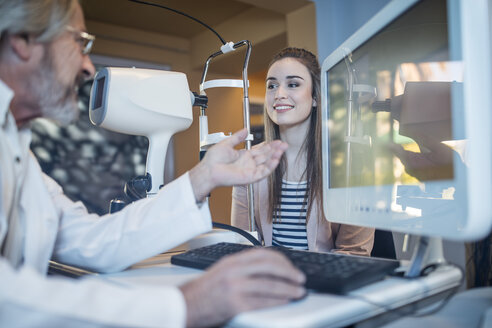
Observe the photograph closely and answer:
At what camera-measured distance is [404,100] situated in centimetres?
64

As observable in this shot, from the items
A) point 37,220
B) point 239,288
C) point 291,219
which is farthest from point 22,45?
point 291,219

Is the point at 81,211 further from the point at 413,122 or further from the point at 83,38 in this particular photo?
the point at 413,122

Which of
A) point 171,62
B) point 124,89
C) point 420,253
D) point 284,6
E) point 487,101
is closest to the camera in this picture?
point 487,101

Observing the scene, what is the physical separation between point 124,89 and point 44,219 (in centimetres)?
39

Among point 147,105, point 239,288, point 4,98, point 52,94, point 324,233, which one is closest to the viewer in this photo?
point 239,288

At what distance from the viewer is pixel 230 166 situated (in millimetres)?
823

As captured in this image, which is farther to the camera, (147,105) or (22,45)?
(147,105)

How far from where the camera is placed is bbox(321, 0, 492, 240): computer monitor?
48 cm

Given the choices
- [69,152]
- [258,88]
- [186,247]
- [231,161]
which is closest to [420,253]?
[231,161]

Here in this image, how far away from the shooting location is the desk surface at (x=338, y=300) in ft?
1.39

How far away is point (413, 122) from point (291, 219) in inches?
35.5

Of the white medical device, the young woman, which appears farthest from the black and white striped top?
the white medical device

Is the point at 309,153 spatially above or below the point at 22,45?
below

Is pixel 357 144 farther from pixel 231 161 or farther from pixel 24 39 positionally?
pixel 24 39
